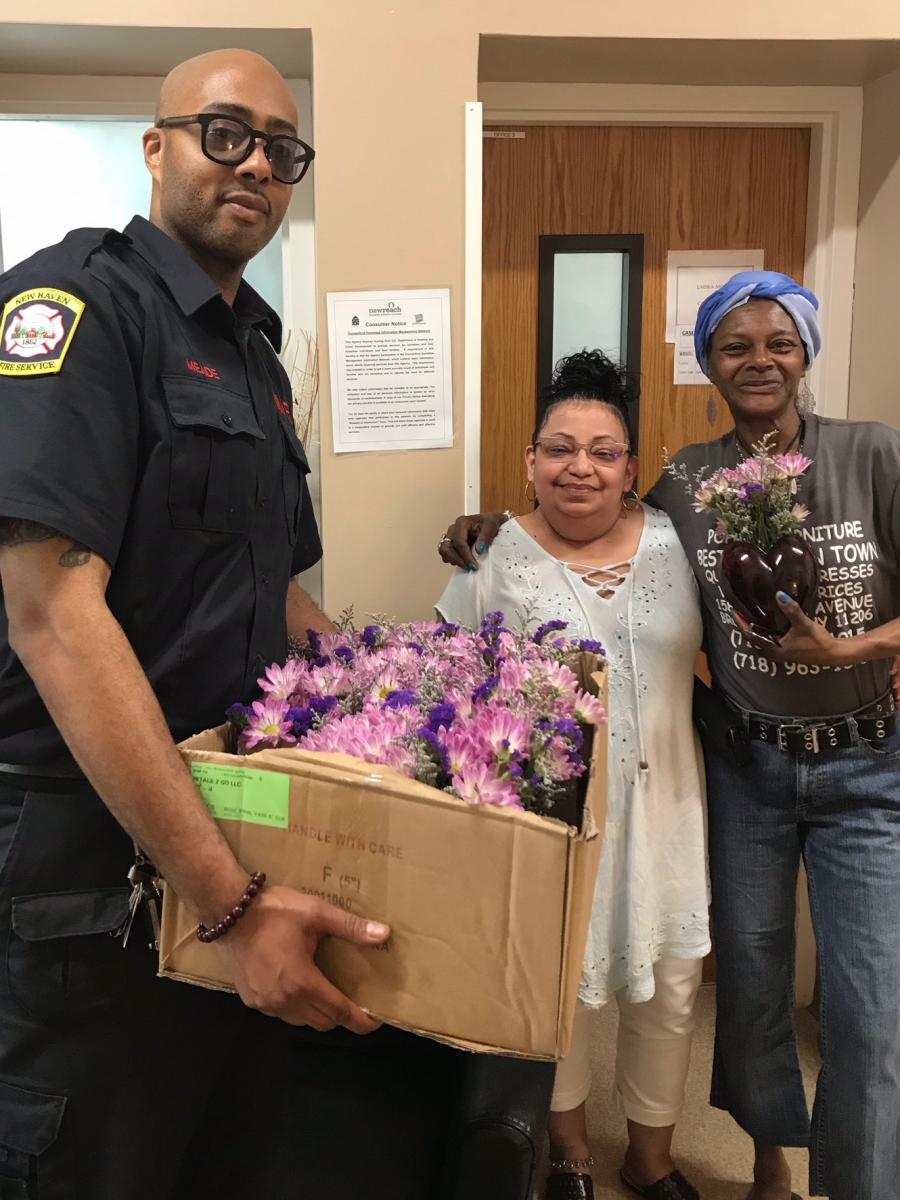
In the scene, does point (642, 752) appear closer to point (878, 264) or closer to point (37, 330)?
point (37, 330)

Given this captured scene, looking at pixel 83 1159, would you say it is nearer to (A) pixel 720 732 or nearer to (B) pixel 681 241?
(A) pixel 720 732

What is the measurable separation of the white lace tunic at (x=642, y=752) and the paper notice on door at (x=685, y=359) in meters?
0.86

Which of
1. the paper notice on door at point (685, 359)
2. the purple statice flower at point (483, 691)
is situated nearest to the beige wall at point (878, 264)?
the paper notice on door at point (685, 359)

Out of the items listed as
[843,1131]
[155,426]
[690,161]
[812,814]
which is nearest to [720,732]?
[812,814]

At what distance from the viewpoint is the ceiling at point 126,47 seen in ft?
5.74

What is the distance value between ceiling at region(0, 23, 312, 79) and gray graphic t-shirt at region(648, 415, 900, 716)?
4.26 ft

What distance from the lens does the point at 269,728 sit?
3.00 ft

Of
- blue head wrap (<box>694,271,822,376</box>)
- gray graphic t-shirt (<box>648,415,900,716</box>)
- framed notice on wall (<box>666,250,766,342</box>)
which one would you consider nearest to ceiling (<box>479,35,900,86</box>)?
framed notice on wall (<box>666,250,766,342</box>)

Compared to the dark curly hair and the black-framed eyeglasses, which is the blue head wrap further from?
the black-framed eyeglasses

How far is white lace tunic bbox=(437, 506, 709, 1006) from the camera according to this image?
4.91 feet

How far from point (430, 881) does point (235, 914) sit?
20 centimetres

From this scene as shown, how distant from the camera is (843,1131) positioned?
147 cm

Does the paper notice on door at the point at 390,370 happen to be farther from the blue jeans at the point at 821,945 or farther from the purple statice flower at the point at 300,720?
the purple statice flower at the point at 300,720

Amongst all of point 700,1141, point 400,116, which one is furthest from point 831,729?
point 400,116
